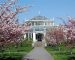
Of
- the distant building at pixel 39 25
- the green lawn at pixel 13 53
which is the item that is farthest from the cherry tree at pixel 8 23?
the distant building at pixel 39 25

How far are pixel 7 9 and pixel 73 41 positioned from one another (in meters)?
9.26

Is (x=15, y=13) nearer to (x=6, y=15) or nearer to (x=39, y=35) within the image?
(x=6, y=15)

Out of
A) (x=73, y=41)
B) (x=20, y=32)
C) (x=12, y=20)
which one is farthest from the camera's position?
(x=73, y=41)

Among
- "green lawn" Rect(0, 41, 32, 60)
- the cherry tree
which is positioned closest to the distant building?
"green lawn" Rect(0, 41, 32, 60)

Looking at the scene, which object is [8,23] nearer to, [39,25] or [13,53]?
[13,53]

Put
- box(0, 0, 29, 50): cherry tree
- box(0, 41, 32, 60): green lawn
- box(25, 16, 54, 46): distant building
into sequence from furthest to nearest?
box(25, 16, 54, 46): distant building, box(0, 41, 32, 60): green lawn, box(0, 0, 29, 50): cherry tree

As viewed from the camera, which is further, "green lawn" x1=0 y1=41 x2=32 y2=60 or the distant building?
the distant building

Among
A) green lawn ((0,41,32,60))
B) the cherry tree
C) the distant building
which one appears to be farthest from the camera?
the distant building

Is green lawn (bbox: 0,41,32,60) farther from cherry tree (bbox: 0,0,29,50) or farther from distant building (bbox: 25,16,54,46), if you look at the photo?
distant building (bbox: 25,16,54,46)

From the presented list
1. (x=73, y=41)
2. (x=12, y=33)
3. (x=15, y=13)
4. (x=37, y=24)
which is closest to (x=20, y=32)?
(x=12, y=33)

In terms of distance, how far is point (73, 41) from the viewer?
22438mm

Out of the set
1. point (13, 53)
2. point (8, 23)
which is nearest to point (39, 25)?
point (13, 53)

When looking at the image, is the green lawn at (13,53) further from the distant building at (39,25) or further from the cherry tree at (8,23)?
the distant building at (39,25)

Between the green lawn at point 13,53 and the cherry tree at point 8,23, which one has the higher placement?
the cherry tree at point 8,23
